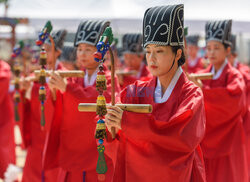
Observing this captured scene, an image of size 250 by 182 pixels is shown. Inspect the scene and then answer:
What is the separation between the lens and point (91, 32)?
3799mm

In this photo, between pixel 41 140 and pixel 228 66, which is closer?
pixel 228 66


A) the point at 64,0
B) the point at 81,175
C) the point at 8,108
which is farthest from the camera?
the point at 64,0

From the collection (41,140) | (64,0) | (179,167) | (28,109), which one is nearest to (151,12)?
(179,167)

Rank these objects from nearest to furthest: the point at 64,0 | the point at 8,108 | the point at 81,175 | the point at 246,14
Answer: the point at 81,175 < the point at 246,14 < the point at 8,108 < the point at 64,0

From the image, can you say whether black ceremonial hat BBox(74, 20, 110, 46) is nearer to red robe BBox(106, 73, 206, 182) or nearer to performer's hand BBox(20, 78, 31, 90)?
performer's hand BBox(20, 78, 31, 90)

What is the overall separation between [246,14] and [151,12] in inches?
111

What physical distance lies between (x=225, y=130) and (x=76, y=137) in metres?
1.63

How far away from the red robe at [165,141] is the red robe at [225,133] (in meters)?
1.64

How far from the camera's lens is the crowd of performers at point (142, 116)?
2.33 metres

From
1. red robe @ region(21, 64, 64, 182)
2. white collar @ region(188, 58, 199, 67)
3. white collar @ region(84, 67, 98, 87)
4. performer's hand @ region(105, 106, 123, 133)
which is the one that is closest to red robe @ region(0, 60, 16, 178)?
red robe @ region(21, 64, 64, 182)

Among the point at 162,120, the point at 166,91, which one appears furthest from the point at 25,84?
the point at 162,120

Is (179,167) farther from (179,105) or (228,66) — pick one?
(228,66)

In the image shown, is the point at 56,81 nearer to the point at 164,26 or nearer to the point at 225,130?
the point at 164,26

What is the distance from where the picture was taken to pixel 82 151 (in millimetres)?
3686
